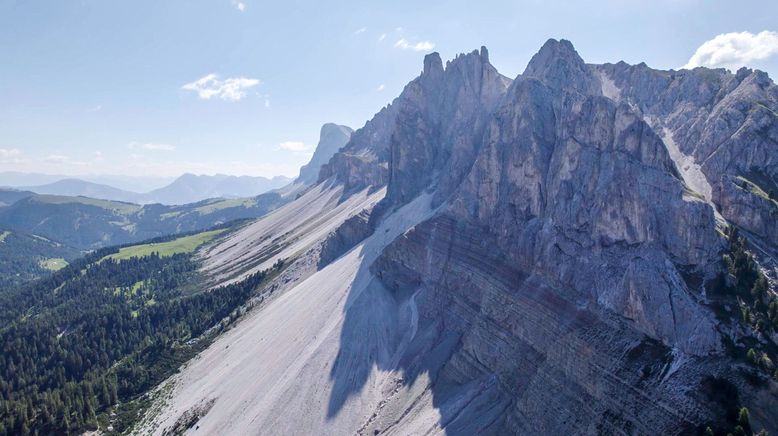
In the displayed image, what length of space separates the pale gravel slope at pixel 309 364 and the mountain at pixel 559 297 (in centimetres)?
53

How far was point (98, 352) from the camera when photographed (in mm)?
144750

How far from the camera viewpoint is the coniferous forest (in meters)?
103

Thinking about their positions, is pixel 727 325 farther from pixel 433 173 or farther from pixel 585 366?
pixel 433 173

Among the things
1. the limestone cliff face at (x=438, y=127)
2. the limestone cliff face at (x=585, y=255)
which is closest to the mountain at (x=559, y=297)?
the limestone cliff face at (x=585, y=255)

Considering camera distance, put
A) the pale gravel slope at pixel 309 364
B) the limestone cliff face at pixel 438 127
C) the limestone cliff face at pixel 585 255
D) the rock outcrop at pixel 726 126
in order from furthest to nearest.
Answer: the limestone cliff face at pixel 438 127, the pale gravel slope at pixel 309 364, the rock outcrop at pixel 726 126, the limestone cliff face at pixel 585 255

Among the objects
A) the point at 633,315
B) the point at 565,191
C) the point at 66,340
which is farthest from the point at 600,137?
the point at 66,340

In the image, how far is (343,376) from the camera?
99.2 meters

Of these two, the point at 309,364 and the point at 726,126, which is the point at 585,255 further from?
the point at 309,364

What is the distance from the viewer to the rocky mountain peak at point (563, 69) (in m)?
134

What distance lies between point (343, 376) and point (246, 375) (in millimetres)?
26924

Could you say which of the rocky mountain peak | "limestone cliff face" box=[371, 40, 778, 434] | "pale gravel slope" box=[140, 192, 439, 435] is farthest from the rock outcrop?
"pale gravel slope" box=[140, 192, 439, 435]

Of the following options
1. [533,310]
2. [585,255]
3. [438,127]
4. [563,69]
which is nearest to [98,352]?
[533,310]

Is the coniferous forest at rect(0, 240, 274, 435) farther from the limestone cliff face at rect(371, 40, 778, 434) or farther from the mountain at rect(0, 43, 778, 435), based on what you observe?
the limestone cliff face at rect(371, 40, 778, 434)

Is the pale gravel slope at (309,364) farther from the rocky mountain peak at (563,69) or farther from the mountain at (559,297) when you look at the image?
the rocky mountain peak at (563,69)
